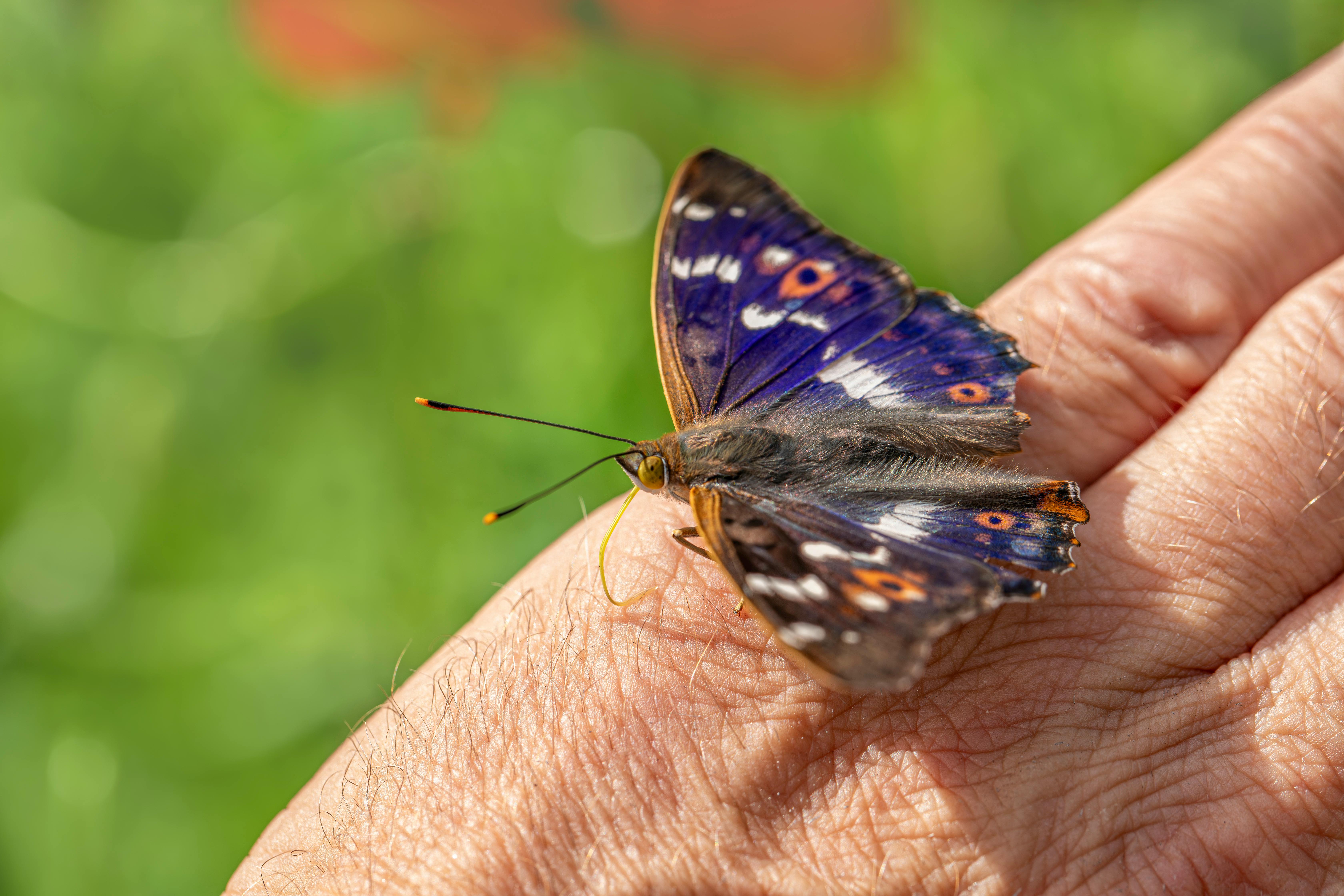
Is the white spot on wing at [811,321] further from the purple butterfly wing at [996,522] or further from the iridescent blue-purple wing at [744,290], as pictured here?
the purple butterfly wing at [996,522]

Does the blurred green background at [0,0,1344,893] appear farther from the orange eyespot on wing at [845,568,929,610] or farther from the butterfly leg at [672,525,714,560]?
the orange eyespot on wing at [845,568,929,610]

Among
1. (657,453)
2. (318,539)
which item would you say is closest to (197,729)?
(318,539)

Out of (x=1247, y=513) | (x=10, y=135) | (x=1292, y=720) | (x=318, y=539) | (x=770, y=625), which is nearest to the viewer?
(x=770, y=625)

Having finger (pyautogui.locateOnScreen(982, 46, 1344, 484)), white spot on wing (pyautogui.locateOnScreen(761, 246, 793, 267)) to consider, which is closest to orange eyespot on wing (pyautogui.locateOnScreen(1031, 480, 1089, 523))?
→ finger (pyautogui.locateOnScreen(982, 46, 1344, 484))

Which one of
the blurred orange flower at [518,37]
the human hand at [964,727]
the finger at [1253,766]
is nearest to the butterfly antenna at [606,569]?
the human hand at [964,727]

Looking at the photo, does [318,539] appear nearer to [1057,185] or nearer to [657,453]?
[657,453]
